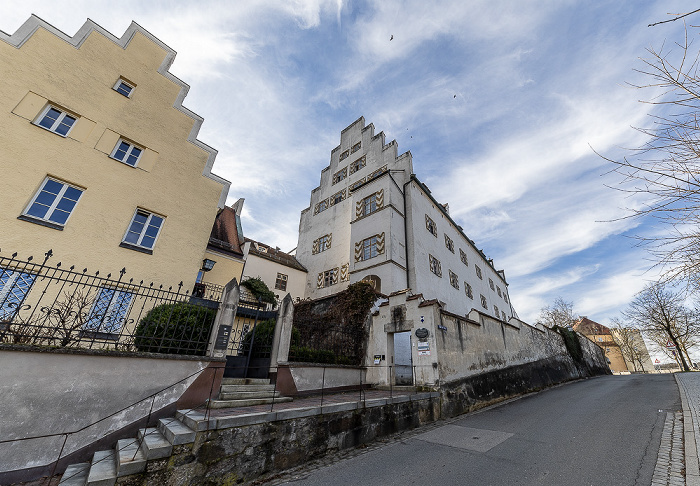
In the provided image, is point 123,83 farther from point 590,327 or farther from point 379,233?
point 590,327

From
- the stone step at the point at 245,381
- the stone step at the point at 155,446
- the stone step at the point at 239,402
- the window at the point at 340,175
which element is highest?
the window at the point at 340,175

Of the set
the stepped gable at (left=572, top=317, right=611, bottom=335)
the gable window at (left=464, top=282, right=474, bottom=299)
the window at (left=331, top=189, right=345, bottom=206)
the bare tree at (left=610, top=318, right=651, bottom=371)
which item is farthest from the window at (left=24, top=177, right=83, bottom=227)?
the stepped gable at (left=572, top=317, right=611, bottom=335)

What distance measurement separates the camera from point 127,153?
10.7m

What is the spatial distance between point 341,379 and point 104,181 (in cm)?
1134

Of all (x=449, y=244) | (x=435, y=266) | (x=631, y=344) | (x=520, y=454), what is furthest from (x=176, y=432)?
(x=631, y=344)

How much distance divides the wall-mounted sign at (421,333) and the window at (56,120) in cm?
1458

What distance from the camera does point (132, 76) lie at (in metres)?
11.9

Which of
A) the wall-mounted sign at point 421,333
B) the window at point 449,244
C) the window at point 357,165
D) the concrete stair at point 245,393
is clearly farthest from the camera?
the window at point 449,244

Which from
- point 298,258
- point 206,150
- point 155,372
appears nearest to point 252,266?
point 298,258

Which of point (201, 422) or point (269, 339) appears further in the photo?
point (269, 339)

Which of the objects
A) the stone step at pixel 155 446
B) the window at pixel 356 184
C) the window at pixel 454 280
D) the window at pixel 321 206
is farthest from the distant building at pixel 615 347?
the stone step at pixel 155 446

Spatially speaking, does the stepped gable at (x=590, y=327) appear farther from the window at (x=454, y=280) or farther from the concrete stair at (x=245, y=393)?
the concrete stair at (x=245, y=393)

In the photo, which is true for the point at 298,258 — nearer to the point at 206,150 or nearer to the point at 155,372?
the point at 206,150

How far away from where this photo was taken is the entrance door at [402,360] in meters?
10.8
